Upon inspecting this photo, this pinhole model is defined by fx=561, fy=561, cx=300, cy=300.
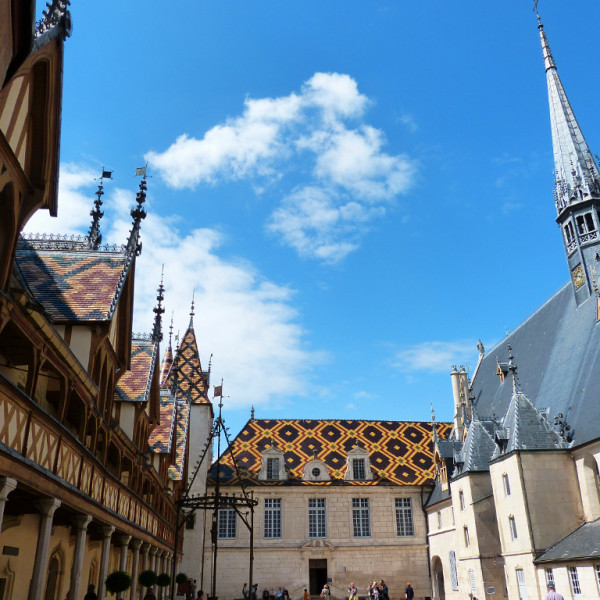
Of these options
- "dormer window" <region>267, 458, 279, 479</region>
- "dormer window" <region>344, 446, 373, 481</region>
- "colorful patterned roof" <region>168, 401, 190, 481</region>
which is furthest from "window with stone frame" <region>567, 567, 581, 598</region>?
"dormer window" <region>267, 458, 279, 479</region>

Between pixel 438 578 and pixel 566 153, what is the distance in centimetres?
2595

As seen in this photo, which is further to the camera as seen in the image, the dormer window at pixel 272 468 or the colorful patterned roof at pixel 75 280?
the dormer window at pixel 272 468

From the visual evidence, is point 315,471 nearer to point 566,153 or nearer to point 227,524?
point 227,524

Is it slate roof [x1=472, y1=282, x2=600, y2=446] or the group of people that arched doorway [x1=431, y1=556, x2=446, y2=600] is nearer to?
the group of people

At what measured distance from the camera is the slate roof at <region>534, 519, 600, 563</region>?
17.4 m

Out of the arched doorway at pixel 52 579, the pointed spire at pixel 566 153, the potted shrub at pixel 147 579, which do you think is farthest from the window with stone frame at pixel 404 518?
the arched doorway at pixel 52 579

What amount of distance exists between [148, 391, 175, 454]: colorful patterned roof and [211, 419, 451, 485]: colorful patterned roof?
34.6ft

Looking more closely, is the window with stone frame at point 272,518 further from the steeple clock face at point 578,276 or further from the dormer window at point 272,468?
the steeple clock face at point 578,276

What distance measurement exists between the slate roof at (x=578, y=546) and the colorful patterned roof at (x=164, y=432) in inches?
574

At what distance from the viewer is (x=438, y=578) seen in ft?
108

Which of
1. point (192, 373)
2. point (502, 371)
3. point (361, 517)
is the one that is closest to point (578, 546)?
point (502, 371)

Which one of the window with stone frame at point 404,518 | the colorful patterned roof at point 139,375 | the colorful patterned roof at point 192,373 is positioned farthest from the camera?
the colorful patterned roof at point 192,373

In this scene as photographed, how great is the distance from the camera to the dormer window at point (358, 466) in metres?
35.5

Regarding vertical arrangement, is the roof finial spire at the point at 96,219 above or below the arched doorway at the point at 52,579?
above
